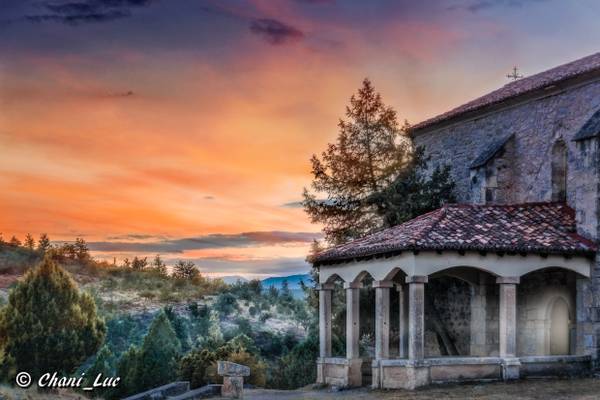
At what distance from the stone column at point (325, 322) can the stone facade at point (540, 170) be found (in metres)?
4.05

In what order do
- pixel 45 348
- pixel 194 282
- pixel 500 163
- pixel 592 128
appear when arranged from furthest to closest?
1. pixel 194 282
2. pixel 45 348
3. pixel 500 163
4. pixel 592 128

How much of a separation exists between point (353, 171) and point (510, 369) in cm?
1196

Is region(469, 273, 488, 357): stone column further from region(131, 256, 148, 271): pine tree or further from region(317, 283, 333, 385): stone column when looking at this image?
region(131, 256, 148, 271): pine tree

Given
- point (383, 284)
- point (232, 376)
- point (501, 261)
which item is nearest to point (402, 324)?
point (383, 284)

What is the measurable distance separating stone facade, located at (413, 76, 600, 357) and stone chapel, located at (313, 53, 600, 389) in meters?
0.03

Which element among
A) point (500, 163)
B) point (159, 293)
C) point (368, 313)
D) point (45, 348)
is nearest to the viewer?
point (500, 163)

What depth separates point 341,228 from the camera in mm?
32656

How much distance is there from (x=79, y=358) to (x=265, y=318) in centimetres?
2165

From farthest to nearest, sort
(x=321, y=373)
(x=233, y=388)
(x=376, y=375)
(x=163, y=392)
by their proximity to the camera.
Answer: (x=321, y=373)
(x=163, y=392)
(x=233, y=388)
(x=376, y=375)

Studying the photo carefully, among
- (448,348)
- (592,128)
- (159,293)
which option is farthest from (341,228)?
(159,293)

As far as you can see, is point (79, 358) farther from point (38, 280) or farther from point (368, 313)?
point (368, 313)

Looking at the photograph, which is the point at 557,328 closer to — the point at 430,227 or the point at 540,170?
the point at 540,170

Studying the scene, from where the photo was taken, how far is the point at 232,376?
74.5 feet

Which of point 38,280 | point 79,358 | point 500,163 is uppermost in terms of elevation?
point 500,163
